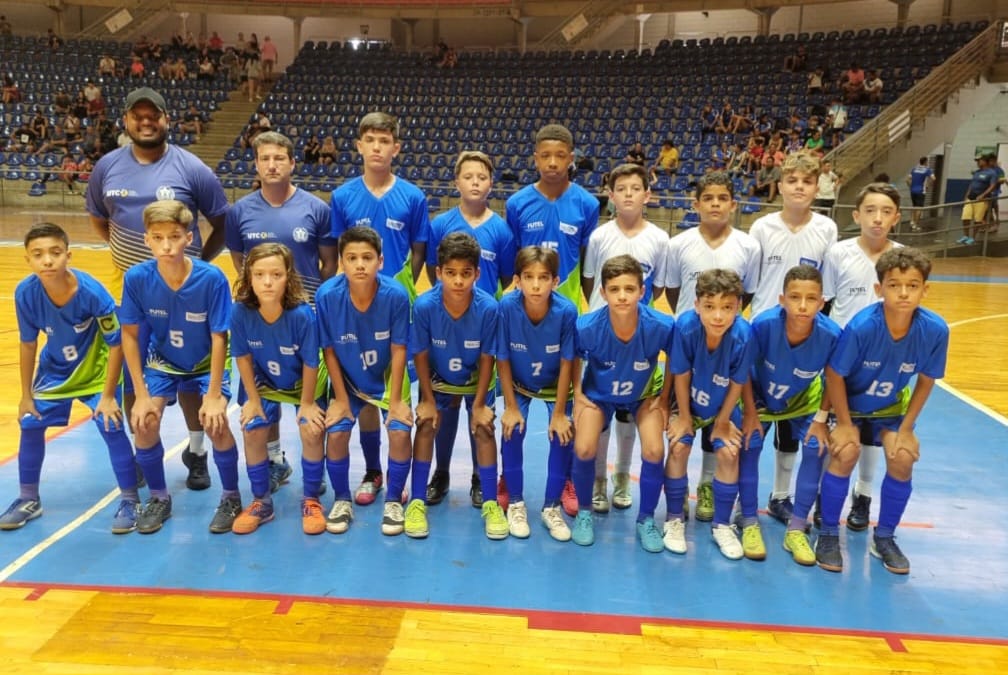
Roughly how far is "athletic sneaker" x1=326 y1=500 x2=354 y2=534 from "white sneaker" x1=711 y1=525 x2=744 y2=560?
1.81m

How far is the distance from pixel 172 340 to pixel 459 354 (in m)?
1.43

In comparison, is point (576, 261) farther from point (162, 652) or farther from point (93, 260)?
point (93, 260)

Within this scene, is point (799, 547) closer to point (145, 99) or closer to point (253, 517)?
point (253, 517)

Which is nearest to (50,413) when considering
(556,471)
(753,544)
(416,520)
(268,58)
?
(416,520)

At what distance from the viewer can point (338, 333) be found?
369 centimetres

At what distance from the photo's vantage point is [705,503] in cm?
400

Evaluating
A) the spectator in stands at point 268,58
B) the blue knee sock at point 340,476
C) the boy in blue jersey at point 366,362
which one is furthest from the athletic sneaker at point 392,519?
the spectator in stands at point 268,58

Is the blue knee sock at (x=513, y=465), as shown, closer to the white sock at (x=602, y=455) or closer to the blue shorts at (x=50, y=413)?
the white sock at (x=602, y=455)

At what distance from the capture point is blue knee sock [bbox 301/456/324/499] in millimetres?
3754

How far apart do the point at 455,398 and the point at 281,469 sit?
1180 millimetres

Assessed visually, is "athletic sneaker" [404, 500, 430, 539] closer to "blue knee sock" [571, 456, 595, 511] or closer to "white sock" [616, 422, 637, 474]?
"blue knee sock" [571, 456, 595, 511]

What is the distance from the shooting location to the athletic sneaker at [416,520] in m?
3.64

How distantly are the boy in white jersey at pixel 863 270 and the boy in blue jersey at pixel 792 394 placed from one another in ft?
1.20

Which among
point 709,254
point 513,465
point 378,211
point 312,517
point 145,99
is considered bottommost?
point 312,517
